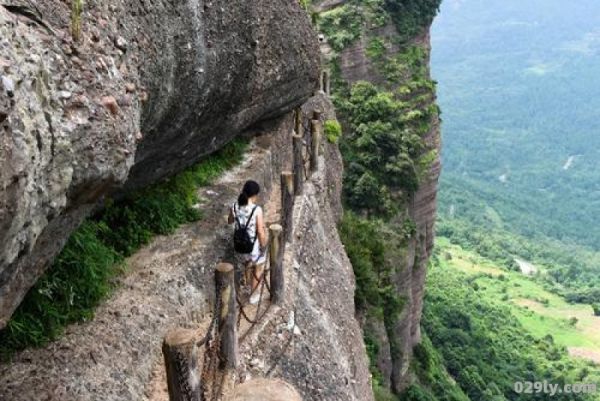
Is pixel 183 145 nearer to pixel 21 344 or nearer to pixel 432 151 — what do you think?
pixel 21 344

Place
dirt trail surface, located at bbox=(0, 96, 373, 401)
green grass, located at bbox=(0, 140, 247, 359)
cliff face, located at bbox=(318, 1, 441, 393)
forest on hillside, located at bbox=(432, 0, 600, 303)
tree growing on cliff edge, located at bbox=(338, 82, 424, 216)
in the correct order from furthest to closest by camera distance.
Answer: forest on hillside, located at bbox=(432, 0, 600, 303) < tree growing on cliff edge, located at bbox=(338, 82, 424, 216) < cliff face, located at bbox=(318, 1, 441, 393) < green grass, located at bbox=(0, 140, 247, 359) < dirt trail surface, located at bbox=(0, 96, 373, 401)

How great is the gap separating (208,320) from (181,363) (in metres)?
2.71

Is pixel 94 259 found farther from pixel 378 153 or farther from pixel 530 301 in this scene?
pixel 530 301

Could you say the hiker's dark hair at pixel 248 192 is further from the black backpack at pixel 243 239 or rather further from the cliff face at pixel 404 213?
the cliff face at pixel 404 213

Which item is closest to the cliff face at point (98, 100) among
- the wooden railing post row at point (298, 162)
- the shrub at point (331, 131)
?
the wooden railing post row at point (298, 162)

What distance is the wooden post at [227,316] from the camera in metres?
6.63

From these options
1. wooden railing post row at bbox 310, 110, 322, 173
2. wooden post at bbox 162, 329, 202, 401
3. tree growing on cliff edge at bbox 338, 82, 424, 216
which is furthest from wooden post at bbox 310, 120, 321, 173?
tree growing on cliff edge at bbox 338, 82, 424, 216

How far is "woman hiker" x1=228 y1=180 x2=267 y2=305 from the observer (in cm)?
845

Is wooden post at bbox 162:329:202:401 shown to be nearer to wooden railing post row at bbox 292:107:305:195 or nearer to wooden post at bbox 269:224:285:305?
wooden post at bbox 269:224:285:305

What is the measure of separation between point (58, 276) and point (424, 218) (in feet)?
78.7

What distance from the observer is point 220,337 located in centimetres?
687

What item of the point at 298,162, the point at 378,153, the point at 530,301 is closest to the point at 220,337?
the point at 298,162

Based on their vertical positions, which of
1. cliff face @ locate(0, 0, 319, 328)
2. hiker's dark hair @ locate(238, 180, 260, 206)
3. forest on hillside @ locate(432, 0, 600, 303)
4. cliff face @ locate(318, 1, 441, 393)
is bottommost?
forest on hillside @ locate(432, 0, 600, 303)

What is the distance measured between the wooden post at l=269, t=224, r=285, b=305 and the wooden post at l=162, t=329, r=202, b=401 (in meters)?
2.94
